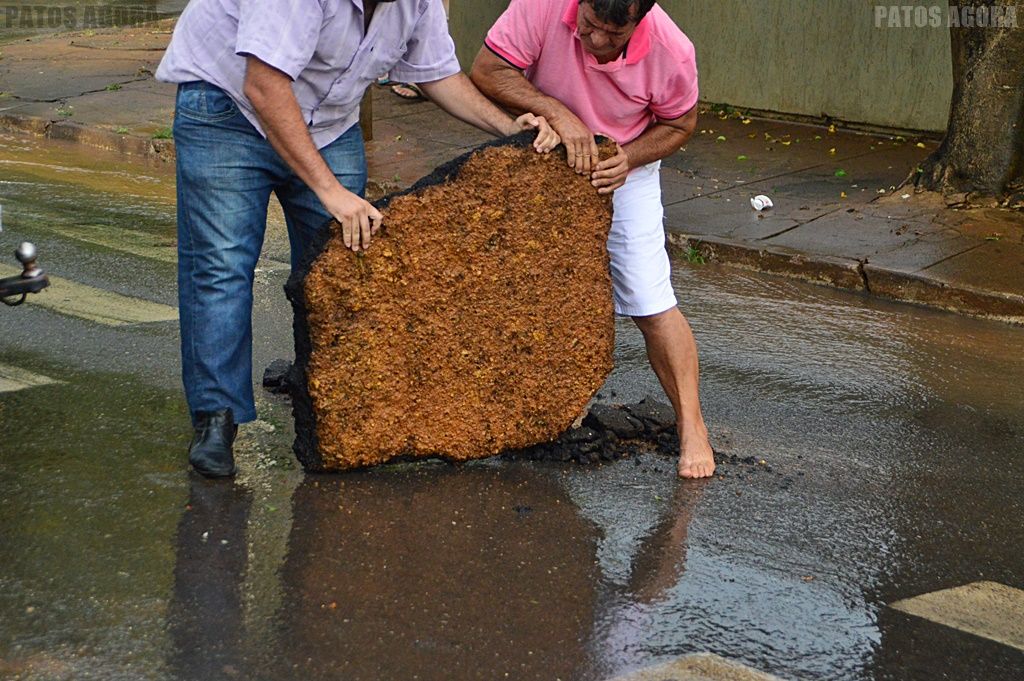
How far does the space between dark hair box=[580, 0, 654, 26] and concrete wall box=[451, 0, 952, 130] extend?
778 centimetres

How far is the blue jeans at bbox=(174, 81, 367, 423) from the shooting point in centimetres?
427

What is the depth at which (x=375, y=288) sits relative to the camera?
14.3 ft

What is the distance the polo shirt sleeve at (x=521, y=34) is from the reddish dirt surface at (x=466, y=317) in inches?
11.7

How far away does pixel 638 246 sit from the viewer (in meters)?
4.77

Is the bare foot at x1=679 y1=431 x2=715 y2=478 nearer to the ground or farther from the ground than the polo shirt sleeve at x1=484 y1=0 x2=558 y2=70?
nearer to the ground

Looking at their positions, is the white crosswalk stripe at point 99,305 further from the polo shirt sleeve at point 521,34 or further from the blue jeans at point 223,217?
the polo shirt sleeve at point 521,34

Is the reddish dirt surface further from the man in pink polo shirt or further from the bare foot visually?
the bare foot

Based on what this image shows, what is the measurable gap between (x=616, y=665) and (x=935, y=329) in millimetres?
4070

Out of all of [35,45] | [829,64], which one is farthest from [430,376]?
[35,45]

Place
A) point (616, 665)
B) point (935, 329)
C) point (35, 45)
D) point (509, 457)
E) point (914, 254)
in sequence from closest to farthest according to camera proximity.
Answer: point (616, 665) → point (509, 457) → point (935, 329) → point (914, 254) → point (35, 45)

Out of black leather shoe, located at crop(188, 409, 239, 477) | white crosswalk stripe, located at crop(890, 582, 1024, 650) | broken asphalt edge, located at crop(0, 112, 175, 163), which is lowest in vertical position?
broken asphalt edge, located at crop(0, 112, 175, 163)

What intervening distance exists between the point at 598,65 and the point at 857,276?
369 cm

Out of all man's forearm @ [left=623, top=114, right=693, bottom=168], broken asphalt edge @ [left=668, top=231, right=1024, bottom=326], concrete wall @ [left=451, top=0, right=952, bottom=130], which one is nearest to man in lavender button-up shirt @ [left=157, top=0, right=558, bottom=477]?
man's forearm @ [left=623, top=114, right=693, bottom=168]

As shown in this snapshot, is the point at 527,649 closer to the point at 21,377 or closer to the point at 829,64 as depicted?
the point at 21,377
